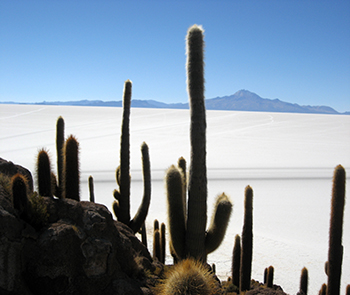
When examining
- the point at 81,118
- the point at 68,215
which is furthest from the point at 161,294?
the point at 81,118

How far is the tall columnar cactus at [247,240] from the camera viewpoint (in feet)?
19.0

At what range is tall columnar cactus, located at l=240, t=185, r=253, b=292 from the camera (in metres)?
5.80

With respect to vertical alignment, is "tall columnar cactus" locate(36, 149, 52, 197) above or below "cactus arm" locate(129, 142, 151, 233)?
above

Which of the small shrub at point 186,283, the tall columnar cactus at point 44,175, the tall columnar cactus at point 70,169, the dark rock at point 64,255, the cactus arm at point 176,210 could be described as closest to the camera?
the dark rock at point 64,255

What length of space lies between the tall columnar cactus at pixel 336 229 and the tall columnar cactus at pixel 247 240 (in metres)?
1.47

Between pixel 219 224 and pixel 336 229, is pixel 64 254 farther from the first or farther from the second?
pixel 336 229

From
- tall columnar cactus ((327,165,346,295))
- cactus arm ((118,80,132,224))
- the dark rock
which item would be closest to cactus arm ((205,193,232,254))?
the dark rock

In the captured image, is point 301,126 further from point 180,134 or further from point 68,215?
point 68,215

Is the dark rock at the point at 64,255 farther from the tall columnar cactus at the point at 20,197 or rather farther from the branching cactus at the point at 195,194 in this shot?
the branching cactus at the point at 195,194

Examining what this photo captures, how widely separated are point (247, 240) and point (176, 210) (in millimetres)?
1673

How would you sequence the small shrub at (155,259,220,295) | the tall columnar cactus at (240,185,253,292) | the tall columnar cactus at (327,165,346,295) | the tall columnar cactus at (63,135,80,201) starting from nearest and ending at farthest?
the small shrub at (155,259,220,295), the tall columnar cactus at (63,135,80,201), the tall columnar cactus at (327,165,346,295), the tall columnar cactus at (240,185,253,292)

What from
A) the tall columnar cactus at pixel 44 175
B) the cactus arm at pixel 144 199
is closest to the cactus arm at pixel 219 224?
the tall columnar cactus at pixel 44 175

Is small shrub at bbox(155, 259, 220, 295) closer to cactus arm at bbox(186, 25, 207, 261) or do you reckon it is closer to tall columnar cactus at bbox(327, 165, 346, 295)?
cactus arm at bbox(186, 25, 207, 261)

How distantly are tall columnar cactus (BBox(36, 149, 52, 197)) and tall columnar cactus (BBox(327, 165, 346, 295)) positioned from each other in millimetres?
4946
